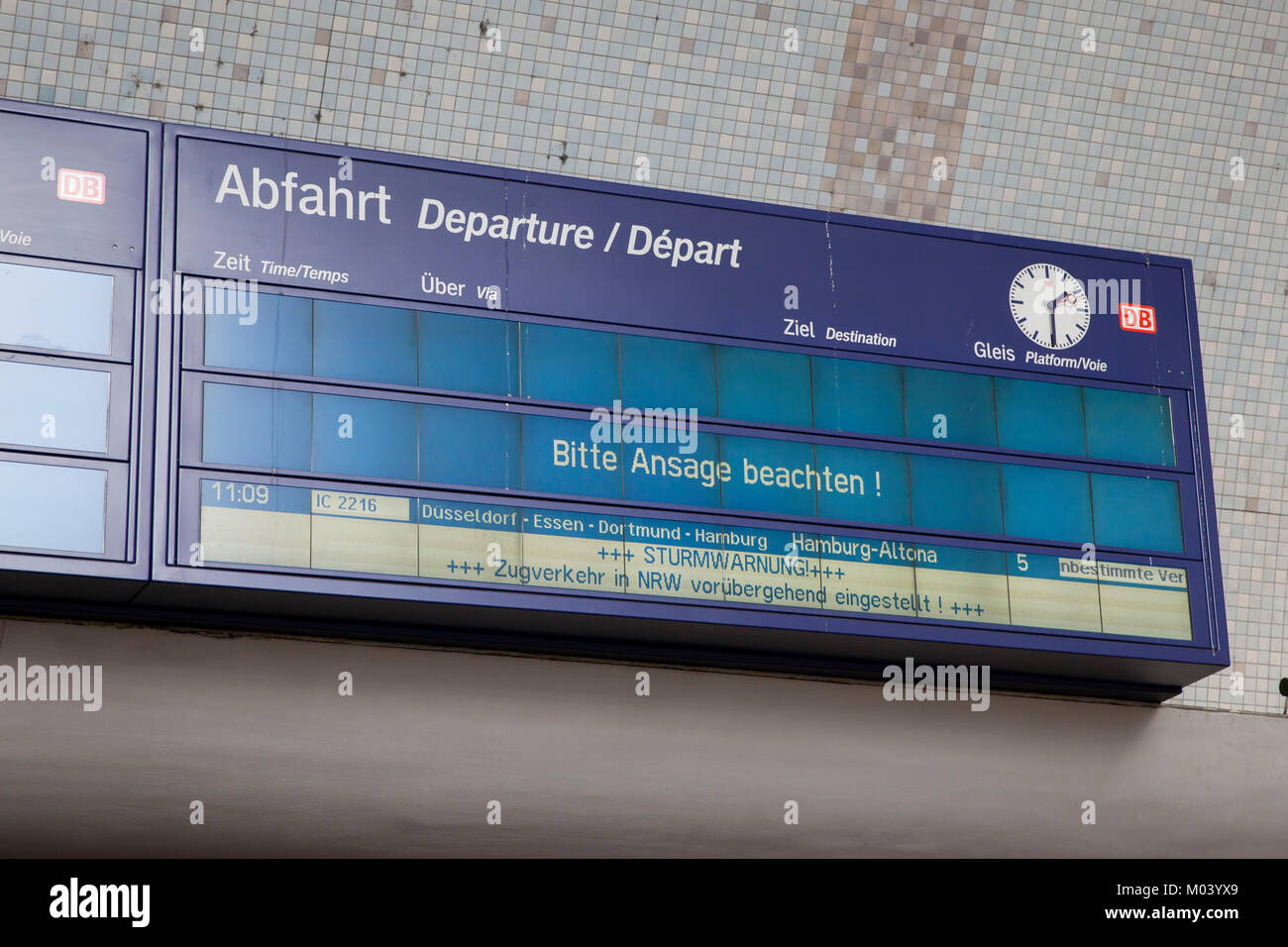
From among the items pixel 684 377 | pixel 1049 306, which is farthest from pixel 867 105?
pixel 684 377

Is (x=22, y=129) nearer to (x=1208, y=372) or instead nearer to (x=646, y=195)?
(x=646, y=195)

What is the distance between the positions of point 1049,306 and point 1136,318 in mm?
403

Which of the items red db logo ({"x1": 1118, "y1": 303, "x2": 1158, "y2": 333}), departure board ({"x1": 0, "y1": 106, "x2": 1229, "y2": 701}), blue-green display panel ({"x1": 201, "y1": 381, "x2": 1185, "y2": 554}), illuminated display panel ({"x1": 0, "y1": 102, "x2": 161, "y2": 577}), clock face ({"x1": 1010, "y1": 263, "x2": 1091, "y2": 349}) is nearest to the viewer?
illuminated display panel ({"x1": 0, "y1": 102, "x2": 161, "y2": 577})

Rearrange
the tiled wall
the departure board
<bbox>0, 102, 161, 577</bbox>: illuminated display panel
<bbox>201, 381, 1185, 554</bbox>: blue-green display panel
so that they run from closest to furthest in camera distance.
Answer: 1. <bbox>0, 102, 161, 577</bbox>: illuminated display panel
2. the departure board
3. <bbox>201, 381, 1185, 554</bbox>: blue-green display panel
4. the tiled wall

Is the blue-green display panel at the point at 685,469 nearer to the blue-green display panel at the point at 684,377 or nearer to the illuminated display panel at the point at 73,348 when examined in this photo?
the blue-green display panel at the point at 684,377

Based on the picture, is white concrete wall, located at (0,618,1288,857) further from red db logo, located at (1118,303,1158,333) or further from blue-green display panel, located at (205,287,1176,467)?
red db logo, located at (1118,303,1158,333)

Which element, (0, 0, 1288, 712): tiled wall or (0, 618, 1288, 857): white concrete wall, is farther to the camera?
(0, 0, 1288, 712): tiled wall

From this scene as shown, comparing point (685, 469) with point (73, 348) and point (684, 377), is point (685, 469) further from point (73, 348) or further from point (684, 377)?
point (73, 348)

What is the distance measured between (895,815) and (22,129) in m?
4.22

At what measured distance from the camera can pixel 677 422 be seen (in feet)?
22.2

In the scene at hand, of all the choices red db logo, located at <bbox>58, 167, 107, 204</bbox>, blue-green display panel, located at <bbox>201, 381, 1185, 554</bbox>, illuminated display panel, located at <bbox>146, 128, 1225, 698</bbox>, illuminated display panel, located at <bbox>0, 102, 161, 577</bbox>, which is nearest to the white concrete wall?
illuminated display panel, located at <bbox>146, 128, 1225, 698</bbox>

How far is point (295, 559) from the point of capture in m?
6.12

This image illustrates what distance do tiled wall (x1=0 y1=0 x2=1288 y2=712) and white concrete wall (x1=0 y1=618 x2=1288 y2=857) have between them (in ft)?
2.08

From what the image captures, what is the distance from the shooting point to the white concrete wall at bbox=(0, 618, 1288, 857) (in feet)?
21.1
